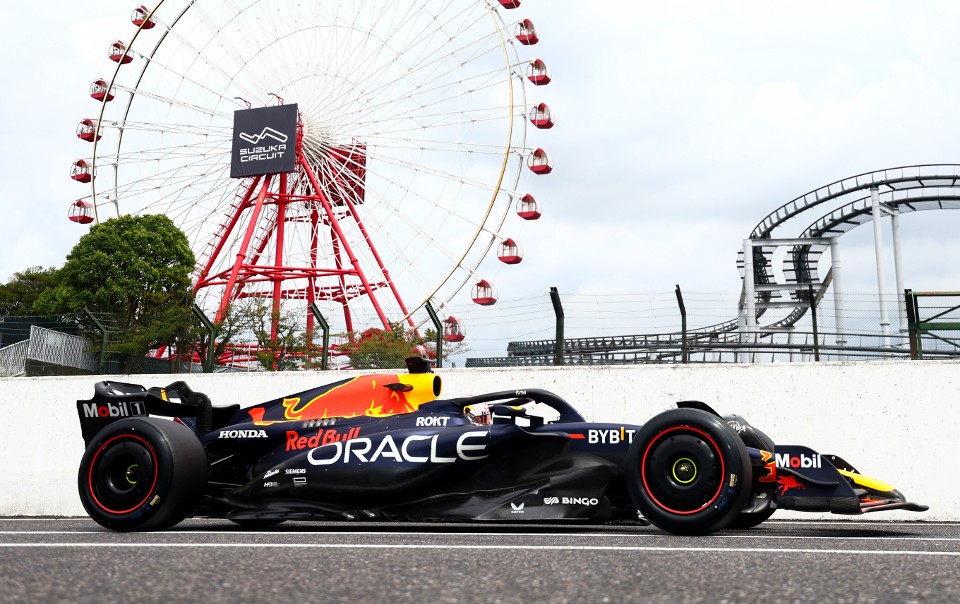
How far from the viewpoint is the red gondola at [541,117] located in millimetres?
26094

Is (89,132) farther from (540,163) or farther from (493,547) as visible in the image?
(493,547)

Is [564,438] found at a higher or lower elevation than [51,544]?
higher

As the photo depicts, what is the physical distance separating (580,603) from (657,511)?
8.70 ft

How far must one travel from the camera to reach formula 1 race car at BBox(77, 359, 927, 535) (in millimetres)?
5199

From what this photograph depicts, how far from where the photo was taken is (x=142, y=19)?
1166 inches

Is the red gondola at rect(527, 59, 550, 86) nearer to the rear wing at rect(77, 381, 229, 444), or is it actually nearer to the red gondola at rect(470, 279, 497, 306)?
the red gondola at rect(470, 279, 497, 306)

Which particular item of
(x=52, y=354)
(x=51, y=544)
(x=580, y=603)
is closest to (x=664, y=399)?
(x=51, y=544)

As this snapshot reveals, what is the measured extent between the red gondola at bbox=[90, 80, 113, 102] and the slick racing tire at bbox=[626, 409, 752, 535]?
94.4ft

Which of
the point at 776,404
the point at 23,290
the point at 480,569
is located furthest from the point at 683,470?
the point at 23,290

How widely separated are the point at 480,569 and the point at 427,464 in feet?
8.18

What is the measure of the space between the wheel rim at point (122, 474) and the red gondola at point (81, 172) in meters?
26.6

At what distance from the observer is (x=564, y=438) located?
576cm

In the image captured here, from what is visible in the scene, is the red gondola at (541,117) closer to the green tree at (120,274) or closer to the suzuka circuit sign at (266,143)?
the suzuka circuit sign at (266,143)

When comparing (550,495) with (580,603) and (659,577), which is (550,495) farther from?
(580,603)
